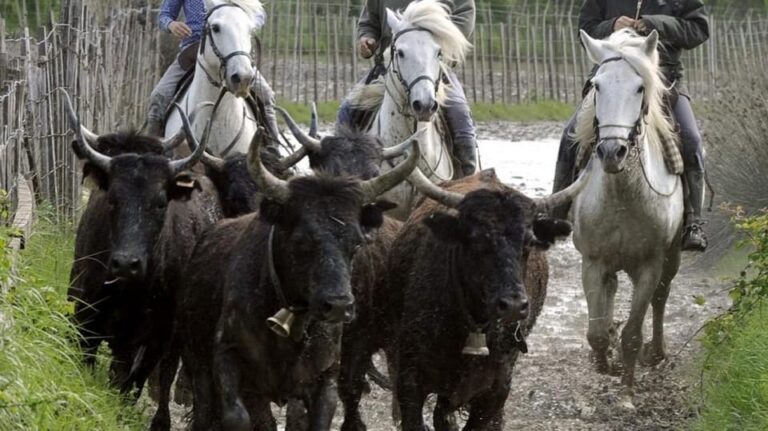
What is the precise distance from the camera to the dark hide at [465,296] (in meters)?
8.14

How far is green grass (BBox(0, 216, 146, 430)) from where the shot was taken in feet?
23.0

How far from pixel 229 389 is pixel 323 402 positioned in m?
0.47

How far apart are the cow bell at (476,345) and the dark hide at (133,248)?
170cm

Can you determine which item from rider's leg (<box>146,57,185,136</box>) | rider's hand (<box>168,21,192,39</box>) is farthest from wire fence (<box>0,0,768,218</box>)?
rider's hand (<box>168,21,192,39</box>)

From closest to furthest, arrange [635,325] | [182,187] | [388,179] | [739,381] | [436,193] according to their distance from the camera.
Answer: [388,179] < [436,193] < [182,187] < [739,381] < [635,325]

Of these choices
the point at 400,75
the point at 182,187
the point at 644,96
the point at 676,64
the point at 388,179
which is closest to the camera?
the point at 388,179

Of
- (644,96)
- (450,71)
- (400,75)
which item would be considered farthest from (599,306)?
(450,71)

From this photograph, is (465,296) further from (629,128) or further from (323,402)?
(629,128)

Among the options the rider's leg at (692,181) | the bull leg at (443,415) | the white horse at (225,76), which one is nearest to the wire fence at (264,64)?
the white horse at (225,76)

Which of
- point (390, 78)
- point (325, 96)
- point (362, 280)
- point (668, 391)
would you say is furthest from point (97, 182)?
point (325, 96)

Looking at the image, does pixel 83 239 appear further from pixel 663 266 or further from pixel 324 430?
pixel 663 266

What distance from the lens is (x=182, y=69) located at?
12.8 m

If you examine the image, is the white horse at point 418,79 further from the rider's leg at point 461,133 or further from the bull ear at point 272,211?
the bull ear at point 272,211

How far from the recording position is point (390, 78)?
11.8 m
